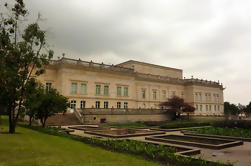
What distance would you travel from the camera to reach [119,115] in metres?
36.8

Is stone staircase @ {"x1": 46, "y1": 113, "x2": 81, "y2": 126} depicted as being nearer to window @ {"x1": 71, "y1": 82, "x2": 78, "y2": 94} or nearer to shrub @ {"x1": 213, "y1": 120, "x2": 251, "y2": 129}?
window @ {"x1": 71, "y1": 82, "x2": 78, "y2": 94}

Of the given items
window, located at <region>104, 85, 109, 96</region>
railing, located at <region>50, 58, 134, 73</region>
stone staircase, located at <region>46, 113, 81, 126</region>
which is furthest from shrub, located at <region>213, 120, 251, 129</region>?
railing, located at <region>50, 58, 134, 73</region>

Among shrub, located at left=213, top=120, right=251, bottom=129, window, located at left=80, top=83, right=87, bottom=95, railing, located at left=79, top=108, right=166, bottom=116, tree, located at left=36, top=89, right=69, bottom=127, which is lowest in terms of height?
shrub, located at left=213, top=120, right=251, bottom=129

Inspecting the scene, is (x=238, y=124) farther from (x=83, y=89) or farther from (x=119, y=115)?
(x=83, y=89)

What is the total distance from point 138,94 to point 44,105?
3197 centimetres

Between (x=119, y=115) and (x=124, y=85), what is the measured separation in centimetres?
1145

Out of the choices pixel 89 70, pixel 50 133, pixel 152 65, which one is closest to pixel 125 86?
pixel 89 70

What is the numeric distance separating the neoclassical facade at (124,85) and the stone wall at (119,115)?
6.78 m

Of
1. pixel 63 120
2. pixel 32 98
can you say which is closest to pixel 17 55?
pixel 32 98

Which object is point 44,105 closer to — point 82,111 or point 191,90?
point 82,111

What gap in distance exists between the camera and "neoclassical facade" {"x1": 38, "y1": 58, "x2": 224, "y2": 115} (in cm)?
3975

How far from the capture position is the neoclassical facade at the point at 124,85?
1565 inches

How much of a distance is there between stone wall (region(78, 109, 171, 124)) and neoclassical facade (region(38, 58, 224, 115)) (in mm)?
6785

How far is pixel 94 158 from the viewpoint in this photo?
870 cm
